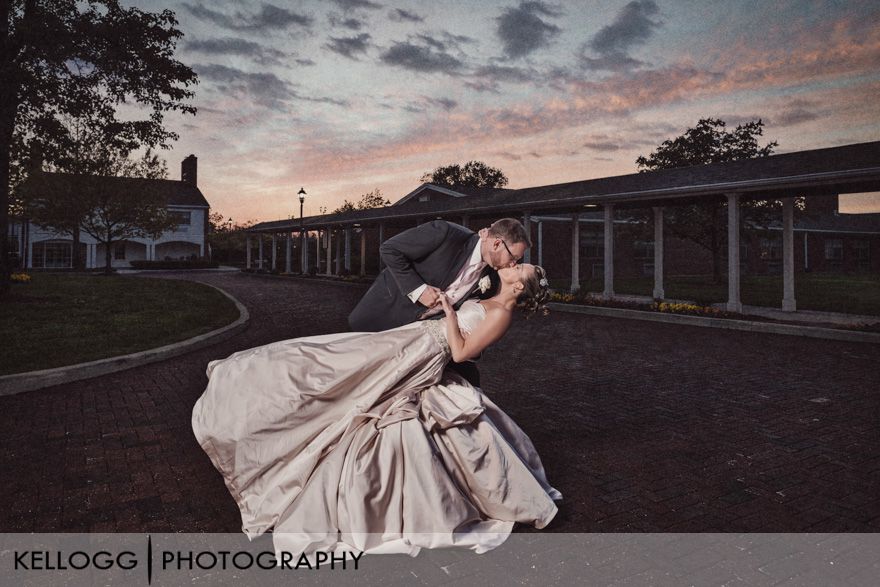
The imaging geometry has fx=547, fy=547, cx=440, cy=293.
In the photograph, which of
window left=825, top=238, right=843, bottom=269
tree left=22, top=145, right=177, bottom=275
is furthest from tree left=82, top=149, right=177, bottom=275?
window left=825, top=238, right=843, bottom=269

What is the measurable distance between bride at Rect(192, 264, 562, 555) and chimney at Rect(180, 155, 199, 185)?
→ 221ft

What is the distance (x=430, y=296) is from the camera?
13.0 ft

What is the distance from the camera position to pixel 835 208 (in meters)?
56.8

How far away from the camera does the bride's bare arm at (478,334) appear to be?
361cm

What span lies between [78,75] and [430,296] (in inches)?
704

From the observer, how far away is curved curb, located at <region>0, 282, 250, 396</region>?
6707 millimetres

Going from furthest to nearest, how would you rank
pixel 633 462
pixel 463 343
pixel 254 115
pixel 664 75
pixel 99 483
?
1. pixel 254 115
2. pixel 664 75
3. pixel 633 462
4. pixel 99 483
5. pixel 463 343

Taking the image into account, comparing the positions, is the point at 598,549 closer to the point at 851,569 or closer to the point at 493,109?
the point at 851,569

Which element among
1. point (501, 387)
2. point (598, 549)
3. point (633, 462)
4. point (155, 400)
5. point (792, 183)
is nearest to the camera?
point (598, 549)

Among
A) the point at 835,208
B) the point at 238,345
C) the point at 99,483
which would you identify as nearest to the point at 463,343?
the point at 99,483

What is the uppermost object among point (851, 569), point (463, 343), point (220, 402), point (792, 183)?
point (792, 183)

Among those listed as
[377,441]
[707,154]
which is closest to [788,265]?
Answer: [707,154]

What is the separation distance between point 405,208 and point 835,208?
164 feet

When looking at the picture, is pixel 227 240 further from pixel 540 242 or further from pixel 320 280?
pixel 540 242
